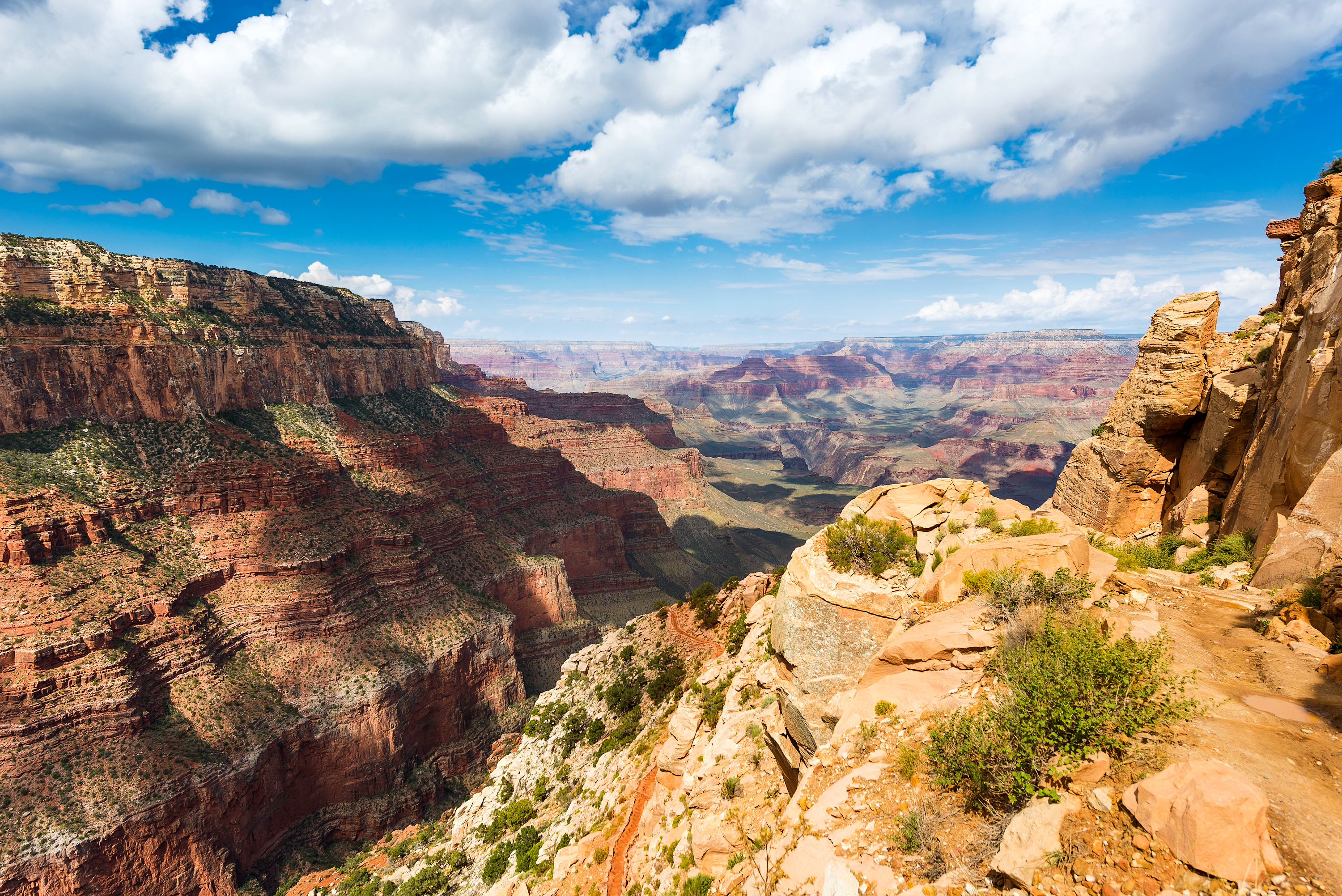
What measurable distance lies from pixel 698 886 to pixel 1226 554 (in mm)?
18170

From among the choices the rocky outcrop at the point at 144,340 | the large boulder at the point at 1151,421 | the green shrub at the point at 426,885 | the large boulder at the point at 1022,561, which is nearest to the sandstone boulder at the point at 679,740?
the large boulder at the point at 1022,561

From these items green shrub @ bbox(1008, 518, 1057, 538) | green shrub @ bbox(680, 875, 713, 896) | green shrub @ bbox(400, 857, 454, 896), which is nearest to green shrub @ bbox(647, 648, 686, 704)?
green shrub @ bbox(400, 857, 454, 896)

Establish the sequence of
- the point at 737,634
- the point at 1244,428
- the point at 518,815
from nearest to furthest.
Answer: the point at 1244,428 → the point at 737,634 → the point at 518,815

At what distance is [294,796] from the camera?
41594mm

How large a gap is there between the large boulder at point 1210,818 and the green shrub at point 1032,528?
26.6ft

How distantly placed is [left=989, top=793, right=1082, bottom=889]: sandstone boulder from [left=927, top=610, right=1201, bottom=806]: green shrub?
0.38m

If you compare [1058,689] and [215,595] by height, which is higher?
[1058,689]

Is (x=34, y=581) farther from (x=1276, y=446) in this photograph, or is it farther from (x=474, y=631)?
(x=1276, y=446)

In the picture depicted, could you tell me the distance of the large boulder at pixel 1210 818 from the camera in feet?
19.8

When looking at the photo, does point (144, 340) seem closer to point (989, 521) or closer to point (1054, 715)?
point (989, 521)

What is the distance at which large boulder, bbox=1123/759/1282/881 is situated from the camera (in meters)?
6.04

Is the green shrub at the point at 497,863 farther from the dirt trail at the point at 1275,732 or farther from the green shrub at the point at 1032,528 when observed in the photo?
the dirt trail at the point at 1275,732

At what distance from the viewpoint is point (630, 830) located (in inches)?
726

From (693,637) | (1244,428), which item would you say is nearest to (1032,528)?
(1244,428)
